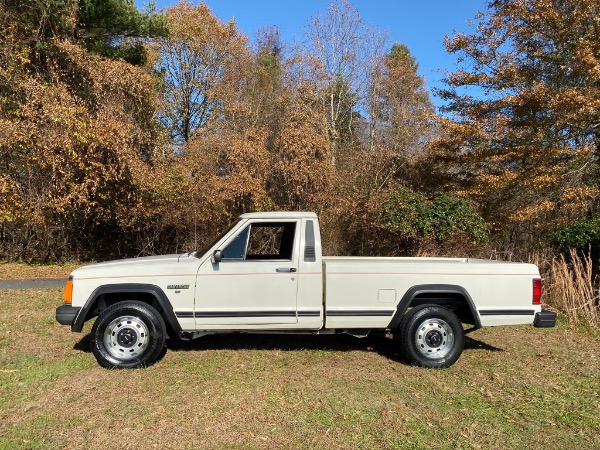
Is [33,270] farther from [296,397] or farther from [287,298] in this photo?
[296,397]

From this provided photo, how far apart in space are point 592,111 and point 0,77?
15.6m

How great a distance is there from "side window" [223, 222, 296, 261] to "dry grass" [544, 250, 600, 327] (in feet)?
17.7

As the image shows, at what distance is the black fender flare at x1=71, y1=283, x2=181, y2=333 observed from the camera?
18.1 ft

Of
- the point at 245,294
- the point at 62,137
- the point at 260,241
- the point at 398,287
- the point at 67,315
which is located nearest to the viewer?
the point at 67,315

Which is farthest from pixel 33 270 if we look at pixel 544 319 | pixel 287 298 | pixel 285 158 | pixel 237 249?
pixel 544 319

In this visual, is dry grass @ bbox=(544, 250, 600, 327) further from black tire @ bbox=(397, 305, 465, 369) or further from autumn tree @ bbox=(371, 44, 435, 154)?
autumn tree @ bbox=(371, 44, 435, 154)

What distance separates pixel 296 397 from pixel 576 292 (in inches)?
248

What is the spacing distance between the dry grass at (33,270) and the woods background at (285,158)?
956 millimetres

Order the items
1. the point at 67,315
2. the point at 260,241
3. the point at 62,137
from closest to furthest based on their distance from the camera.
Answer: the point at 67,315, the point at 260,241, the point at 62,137

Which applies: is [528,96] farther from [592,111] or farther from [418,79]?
[418,79]

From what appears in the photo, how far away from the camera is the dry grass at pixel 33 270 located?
13352 mm

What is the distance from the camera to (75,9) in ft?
47.2

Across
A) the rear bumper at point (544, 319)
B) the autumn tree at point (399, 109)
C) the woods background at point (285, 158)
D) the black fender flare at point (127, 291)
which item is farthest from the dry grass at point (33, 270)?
the rear bumper at point (544, 319)

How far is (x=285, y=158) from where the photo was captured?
50.0 ft
